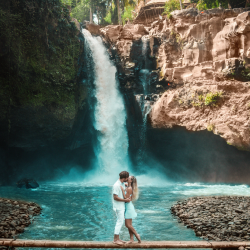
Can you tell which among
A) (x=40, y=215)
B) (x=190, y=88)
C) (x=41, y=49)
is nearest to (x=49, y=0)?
(x=41, y=49)

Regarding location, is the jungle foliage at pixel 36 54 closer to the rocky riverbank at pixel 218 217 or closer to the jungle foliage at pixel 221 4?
the rocky riverbank at pixel 218 217

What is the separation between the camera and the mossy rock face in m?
18.4

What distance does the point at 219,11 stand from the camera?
71.1ft

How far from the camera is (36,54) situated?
64.2 ft

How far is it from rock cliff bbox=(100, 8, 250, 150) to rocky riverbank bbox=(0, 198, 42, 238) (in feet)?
41.6

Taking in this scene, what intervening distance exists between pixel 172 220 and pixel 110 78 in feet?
56.5

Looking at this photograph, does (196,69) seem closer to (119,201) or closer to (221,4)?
(221,4)

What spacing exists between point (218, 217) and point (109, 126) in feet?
50.8

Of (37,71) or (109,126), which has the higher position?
(37,71)

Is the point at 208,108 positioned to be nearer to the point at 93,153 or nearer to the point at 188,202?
the point at 188,202

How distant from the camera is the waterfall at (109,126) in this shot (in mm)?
23984

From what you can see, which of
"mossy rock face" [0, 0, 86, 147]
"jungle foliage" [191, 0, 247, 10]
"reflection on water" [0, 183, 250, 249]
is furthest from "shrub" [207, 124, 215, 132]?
"jungle foliage" [191, 0, 247, 10]

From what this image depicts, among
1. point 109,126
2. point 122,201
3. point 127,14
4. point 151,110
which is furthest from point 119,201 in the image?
point 127,14

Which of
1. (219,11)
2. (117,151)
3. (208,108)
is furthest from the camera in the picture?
(117,151)
